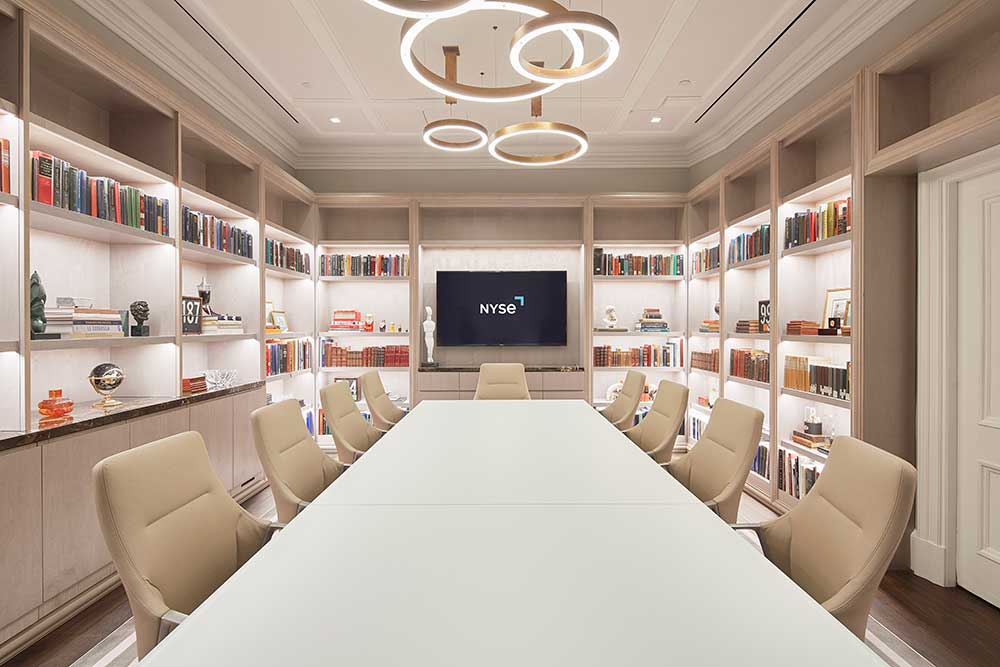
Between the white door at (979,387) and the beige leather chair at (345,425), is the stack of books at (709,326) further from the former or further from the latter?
the beige leather chair at (345,425)

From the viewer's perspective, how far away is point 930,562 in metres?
2.71

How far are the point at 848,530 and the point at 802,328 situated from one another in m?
2.53

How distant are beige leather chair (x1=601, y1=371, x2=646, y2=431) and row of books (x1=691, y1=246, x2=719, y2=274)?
6.28ft

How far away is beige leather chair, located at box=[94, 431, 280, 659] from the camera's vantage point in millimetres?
1206

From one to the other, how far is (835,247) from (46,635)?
15.1 feet

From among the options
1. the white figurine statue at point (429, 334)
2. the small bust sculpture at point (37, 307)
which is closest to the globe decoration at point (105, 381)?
the small bust sculpture at point (37, 307)

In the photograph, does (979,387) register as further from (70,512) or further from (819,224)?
(70,512)

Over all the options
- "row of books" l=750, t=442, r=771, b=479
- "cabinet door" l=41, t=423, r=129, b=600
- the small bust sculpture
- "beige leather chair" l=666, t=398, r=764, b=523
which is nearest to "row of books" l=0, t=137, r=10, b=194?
the small bust sculpture

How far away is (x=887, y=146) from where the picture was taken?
9.04ft

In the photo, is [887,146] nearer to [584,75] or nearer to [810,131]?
[810,131]

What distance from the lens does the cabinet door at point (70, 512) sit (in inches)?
85.7

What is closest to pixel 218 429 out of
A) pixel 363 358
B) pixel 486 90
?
pixel 363 358

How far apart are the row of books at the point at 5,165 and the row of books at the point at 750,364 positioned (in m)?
4.50

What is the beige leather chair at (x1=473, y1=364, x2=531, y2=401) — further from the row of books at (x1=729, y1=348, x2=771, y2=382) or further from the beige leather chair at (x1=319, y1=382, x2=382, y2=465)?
the row of books at (x1=729, y1=348, x2=771, y2=382)
